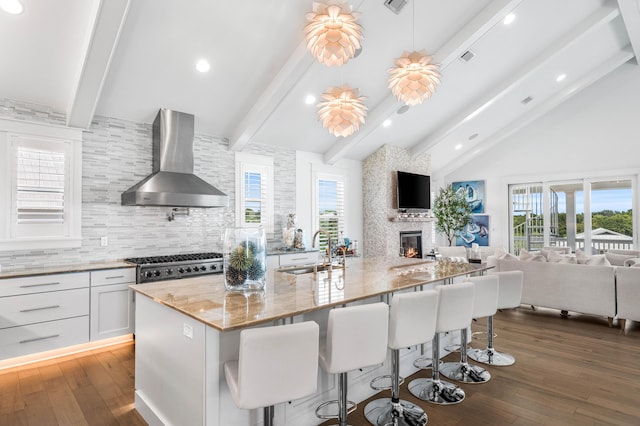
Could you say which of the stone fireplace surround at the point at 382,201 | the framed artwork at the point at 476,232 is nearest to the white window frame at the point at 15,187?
the stone fireplace surround at the point at 382,201

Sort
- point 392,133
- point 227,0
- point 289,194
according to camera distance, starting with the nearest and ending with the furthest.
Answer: point 227,0 → point 289,194 → point 392,133

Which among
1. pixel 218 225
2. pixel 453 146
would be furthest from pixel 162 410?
pixel 453 146

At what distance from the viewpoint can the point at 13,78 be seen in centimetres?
371

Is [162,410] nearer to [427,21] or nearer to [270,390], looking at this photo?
[270,390]

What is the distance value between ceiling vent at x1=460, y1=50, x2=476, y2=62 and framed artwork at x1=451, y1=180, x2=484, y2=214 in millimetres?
4824

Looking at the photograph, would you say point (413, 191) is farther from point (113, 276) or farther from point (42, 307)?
point (42, 307)

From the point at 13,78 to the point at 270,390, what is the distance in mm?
4208

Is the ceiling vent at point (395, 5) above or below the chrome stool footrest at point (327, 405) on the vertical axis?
above

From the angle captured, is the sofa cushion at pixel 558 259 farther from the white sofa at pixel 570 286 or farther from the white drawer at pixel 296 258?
the white drawer at pixel 296 258

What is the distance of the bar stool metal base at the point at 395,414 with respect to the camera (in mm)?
2502

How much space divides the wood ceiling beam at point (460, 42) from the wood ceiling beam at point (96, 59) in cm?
334

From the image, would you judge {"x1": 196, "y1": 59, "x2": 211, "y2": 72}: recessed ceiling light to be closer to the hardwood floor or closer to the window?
the window

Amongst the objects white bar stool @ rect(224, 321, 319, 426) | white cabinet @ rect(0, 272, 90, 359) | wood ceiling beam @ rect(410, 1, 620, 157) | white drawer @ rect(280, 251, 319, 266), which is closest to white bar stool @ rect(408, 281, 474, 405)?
white bar stool @ rect(224, 321, 319, 426)

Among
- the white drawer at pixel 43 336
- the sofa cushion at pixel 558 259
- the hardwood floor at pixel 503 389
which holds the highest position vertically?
the sofa cushion at pixel 558 259
